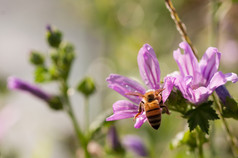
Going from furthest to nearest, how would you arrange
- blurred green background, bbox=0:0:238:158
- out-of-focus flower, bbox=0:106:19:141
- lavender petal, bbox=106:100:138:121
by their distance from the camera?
blurred green background, bbox=0:0:238:158
out-of-focus flower, bbox=0:106:19:141
lavender petal, bbox=106:100:138:121

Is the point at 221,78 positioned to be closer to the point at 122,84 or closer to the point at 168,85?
the point at 168,85

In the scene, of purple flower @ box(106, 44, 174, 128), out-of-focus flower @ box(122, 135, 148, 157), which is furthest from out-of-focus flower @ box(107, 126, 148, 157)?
purple flower @ box(106, 44, 174, 128)

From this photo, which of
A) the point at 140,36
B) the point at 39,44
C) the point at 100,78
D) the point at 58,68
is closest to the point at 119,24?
the point at 140,36

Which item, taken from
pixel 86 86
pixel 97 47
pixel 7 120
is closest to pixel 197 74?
pixel 86 86

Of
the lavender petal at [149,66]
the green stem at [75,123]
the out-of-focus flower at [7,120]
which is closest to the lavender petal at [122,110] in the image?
the lavender petal at [149,66]

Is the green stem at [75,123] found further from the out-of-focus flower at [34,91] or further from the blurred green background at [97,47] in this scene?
the blurred green background at [97,47]

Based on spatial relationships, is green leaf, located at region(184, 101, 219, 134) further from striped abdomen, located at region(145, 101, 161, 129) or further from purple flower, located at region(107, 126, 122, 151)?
purple flower, located at region(107, 126, 122, 151)

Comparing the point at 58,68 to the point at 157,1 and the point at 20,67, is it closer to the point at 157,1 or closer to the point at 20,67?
the point at 157,1

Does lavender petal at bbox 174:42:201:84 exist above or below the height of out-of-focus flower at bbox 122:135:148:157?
above
